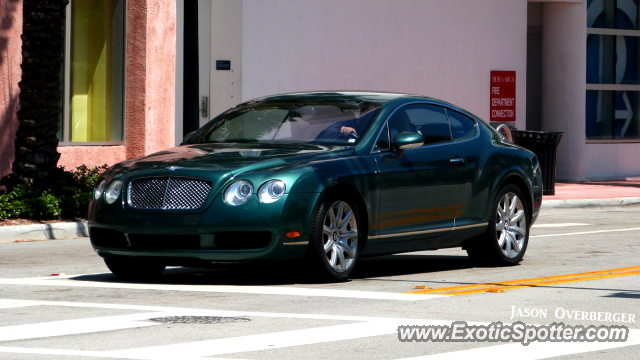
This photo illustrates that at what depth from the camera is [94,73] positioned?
17.7 meters

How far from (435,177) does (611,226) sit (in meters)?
6.70

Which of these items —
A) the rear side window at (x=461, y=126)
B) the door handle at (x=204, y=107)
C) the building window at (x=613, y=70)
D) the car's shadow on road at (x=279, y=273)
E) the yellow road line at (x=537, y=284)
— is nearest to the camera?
the yellow road line at (x=537, y=284)

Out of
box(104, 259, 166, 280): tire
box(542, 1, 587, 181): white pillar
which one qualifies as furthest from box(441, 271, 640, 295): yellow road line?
box(542, 1, 587, 181): white pillar

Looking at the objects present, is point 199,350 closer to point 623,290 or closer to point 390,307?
point 390,307

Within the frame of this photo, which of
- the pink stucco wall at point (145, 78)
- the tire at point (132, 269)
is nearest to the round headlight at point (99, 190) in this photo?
the tire at point (132, 269)

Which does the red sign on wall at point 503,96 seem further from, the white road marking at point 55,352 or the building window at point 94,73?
the white road marking at point 55,352

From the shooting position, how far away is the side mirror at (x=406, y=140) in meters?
8.90

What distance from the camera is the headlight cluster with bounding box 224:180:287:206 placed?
26.1 feet

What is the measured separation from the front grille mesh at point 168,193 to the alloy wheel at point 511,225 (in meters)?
3.22

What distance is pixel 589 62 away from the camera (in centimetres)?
2580

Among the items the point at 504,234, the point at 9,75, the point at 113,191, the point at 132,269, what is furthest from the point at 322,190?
the point at 9,75

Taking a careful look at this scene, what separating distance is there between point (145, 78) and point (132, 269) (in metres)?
9.55

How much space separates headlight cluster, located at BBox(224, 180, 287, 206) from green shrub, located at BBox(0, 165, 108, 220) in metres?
5.77

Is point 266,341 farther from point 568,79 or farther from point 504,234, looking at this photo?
point 568,79
